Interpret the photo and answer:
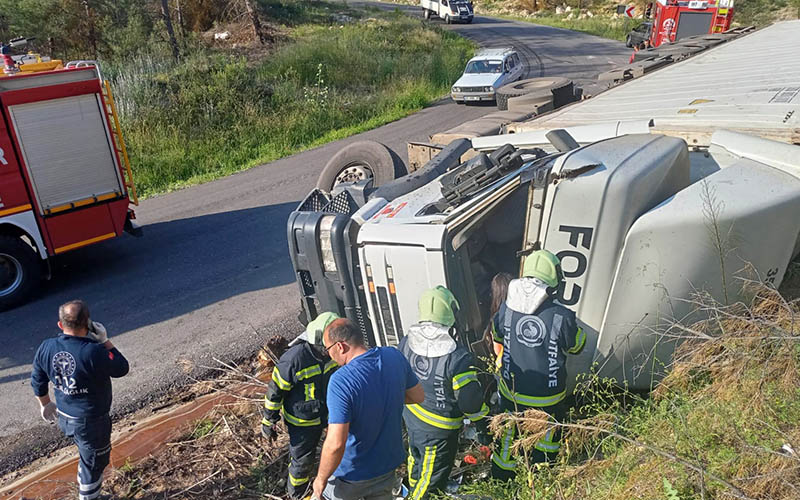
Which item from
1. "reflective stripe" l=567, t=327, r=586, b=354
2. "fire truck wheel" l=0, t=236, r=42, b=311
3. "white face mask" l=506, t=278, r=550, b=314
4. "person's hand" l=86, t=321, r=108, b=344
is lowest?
"fire truck wheel" l=0, t=236, r=42, b=311

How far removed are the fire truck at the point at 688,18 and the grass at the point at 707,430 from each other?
17.8 meters

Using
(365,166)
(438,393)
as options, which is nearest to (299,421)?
(438,393)

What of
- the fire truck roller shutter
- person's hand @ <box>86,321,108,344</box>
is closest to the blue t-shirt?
person's hand @ <box>86,321,108,344</box>

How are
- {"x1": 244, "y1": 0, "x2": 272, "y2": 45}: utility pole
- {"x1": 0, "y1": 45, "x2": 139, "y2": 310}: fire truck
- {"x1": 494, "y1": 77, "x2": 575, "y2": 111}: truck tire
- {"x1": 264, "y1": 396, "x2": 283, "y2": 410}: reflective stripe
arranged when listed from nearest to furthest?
{"x1": 264, "y1": 396, "x2": 283, "y2": 410}: reflective stripe → {"x1": 0, "y1": 45, "x2": 139, "y2": 310}: fire truck → {"x1": 494, "y1": 77, "x2": 575, "y2": 111}: truck tire → {"x1": 244, "y1": 0, "x2": 272, "y2": 45}: utility pole

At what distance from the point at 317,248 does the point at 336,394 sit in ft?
5.65

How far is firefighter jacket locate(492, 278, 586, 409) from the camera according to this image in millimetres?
3465

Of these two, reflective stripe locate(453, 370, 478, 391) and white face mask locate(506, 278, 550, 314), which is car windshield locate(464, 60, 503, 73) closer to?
white face mask locate(506, 278, 550, 314)

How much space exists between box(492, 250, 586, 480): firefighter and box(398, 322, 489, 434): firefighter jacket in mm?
291

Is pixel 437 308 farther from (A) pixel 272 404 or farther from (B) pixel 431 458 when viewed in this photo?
(A) pixel 272 404

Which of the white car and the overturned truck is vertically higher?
the overturned truck

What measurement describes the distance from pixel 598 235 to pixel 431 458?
171 centimetres

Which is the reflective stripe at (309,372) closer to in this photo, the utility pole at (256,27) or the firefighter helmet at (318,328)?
the firefighter helmet at (318,328)

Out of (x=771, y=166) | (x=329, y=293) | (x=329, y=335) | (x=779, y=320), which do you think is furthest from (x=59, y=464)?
(x=771, y=166)

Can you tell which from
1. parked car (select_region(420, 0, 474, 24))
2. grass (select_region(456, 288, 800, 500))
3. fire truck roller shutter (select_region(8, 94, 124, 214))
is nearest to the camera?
grass (select_region(456, 288, 800, 500))
